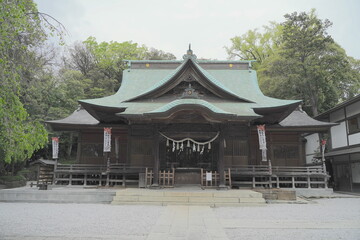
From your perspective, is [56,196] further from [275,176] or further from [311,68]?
[311,68]

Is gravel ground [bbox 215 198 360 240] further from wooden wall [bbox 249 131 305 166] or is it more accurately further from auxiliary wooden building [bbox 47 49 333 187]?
wooden wall [bbox 249 131 305 166]

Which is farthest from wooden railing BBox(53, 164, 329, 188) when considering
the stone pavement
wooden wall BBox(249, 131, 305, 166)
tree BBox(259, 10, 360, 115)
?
tree BBox(259, 10, 360, 115)

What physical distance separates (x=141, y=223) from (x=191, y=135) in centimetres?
744

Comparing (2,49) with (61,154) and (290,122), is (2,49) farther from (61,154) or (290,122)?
(61,154)

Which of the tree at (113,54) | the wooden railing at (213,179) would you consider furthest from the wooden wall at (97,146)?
the tree at (113,54)

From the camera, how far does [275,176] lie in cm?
1406

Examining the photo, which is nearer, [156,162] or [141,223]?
[141,223]

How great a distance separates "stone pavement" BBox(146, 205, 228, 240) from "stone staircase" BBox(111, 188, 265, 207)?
6.62 ft

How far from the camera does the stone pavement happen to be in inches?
219

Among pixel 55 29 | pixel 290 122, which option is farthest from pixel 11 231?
pixel 290 122

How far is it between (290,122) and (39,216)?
14.2 meters

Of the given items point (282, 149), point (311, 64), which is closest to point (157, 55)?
point (311, 64)

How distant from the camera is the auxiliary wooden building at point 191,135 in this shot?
13.3 meters

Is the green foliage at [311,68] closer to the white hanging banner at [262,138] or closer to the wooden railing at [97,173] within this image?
the white hanging banner at [262,138]
